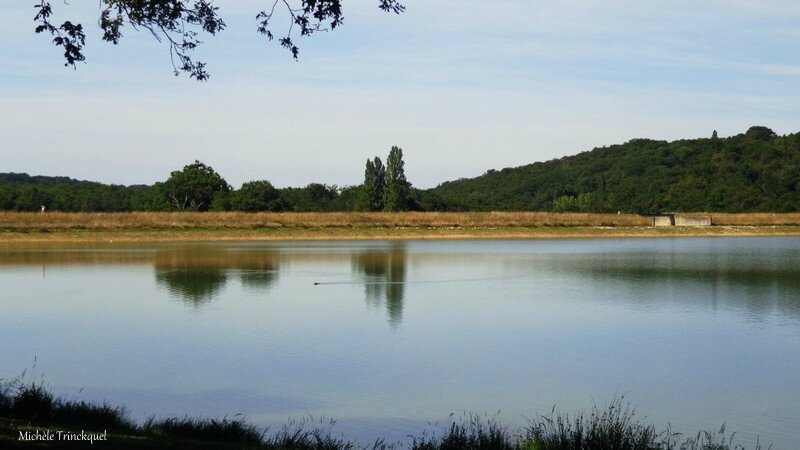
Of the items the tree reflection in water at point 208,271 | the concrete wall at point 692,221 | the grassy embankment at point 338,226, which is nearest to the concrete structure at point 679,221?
the concrete wall at point 692,221

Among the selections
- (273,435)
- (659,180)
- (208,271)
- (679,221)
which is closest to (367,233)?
(679,221)

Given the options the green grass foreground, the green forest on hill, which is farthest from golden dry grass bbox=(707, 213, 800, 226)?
the green grass foreground

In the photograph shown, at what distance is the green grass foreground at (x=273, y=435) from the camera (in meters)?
7.91

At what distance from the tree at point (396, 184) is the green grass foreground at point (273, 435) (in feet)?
→ 259

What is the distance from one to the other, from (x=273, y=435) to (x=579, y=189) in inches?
4797

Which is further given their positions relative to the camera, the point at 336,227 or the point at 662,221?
the point at 662,221

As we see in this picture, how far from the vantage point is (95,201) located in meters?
102

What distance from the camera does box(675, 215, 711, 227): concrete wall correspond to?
6812cm

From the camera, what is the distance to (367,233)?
58.7 meters

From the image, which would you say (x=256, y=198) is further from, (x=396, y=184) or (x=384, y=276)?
(x=384, y=276)

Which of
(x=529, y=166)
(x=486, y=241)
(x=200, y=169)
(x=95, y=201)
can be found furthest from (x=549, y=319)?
(x=529, y=166)

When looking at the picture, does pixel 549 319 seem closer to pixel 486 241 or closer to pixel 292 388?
pixel 292 388

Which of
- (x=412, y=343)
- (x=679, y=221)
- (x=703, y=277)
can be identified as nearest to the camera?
(x=412, y=343)

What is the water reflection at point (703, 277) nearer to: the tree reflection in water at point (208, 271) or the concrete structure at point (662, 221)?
the tree reflection in water at point (208, 271)
